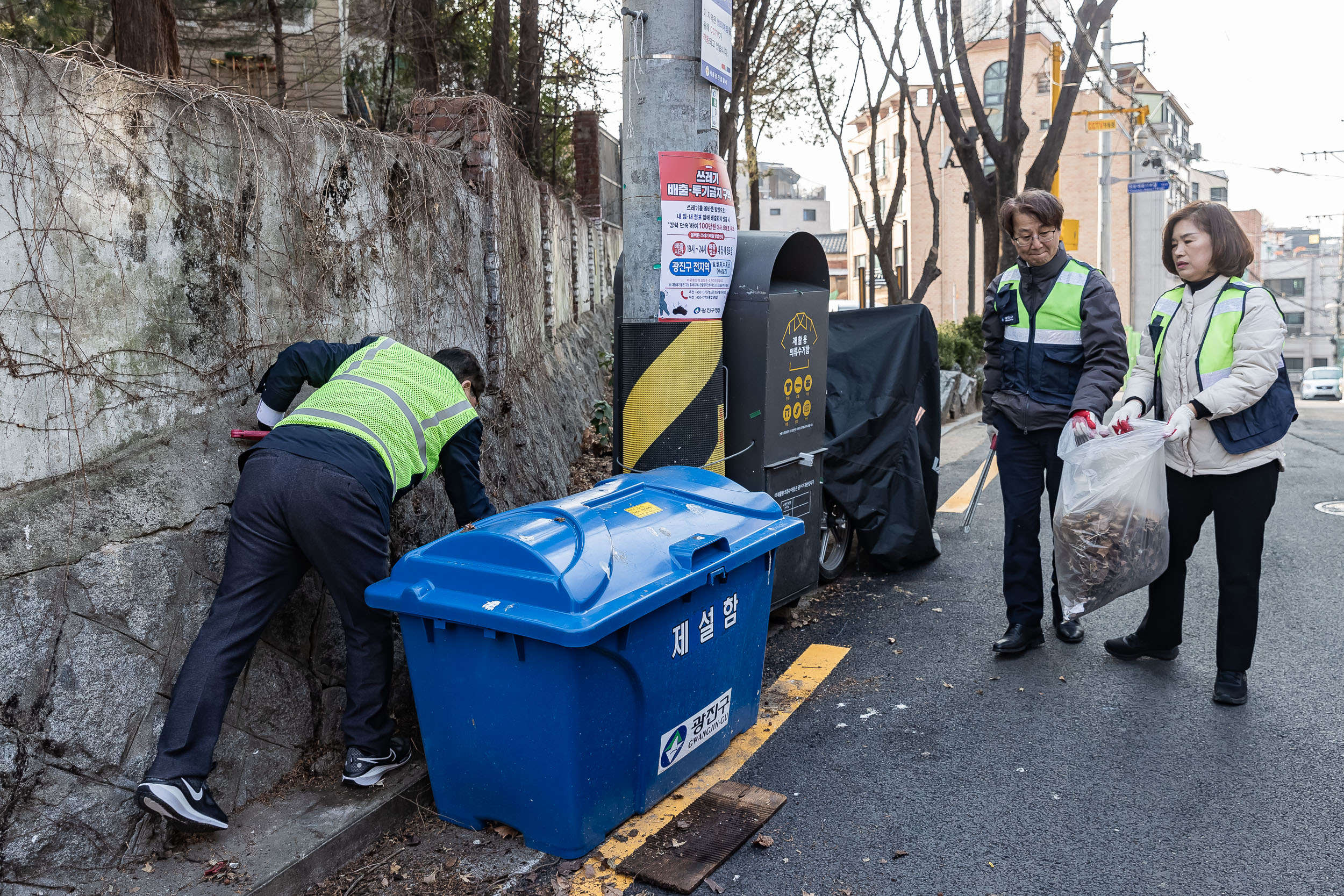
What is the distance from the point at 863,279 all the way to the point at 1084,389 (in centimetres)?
4425

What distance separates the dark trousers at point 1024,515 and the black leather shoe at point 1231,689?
789 mm

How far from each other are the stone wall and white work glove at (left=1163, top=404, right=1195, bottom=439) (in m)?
3.10

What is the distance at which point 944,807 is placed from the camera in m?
3.20

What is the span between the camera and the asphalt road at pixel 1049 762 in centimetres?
285

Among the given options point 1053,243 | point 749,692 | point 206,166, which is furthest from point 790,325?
point 206,166

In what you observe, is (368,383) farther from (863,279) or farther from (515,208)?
(863,279)

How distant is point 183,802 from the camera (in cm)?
275

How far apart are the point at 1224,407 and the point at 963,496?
14.6ft

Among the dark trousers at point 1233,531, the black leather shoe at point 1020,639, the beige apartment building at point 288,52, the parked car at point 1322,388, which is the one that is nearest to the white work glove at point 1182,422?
the dark trousers at point 1233,531

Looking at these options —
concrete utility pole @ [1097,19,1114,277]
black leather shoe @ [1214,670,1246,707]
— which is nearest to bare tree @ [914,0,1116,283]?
concrete utility pole @ [1097,19,1114,277]

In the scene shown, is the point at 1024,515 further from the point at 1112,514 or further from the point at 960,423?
the point at 960,423

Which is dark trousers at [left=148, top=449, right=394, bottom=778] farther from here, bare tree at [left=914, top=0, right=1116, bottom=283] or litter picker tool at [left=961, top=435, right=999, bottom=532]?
bare tree at [left=914, top=0, right=1116, bottom=283]

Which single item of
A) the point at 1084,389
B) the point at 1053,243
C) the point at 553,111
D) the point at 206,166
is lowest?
the point at 1084,389

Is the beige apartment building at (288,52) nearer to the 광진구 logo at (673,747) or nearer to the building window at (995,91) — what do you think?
the 광진구 logo at (673,747)
